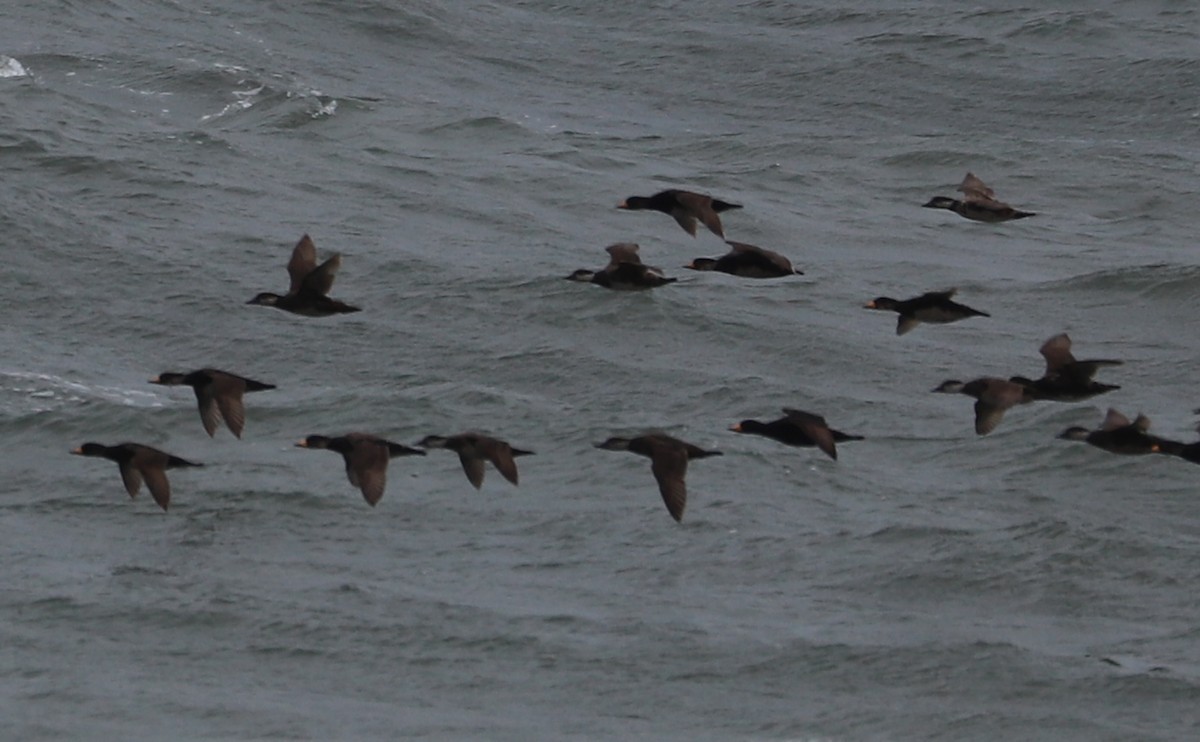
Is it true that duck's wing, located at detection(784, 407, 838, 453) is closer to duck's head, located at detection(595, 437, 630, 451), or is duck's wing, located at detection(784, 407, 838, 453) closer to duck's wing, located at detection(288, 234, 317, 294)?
duck's head, located at detection(595, 437, 630, 451)

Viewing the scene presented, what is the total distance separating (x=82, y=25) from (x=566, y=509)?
18.5 meters

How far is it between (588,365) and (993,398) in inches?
340

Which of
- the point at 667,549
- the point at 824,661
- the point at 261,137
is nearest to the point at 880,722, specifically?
the point at 824,661

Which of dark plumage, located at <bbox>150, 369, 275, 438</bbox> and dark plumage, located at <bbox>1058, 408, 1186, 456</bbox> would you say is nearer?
dark plumage, located at <bbox>150, 369, 275, 438</bbox>

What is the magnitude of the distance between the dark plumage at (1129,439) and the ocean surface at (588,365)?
1919 millimetres

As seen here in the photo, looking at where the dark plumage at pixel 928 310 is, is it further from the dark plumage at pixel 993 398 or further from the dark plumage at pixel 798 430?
the dark plumage at pixel 798 430

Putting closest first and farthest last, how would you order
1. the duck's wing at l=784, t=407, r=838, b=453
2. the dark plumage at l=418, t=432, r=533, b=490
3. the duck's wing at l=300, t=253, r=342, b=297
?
the dark plumage at l=418, t=432, r=533, b=490 < the duck's wing at l=784, t=407, r=838, b=453 < the duck's wing at l=300, t=253, r=342, b=297

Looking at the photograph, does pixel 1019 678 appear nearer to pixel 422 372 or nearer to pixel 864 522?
pixel 864 522

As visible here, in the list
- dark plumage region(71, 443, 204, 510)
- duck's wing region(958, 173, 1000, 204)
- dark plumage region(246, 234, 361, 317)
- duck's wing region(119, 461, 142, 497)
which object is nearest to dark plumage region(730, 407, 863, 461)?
duck's wing region(958, 173, 1000, 204)

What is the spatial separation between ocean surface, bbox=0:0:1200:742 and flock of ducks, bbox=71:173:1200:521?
1736 mm

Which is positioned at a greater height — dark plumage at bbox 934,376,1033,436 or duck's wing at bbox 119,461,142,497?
dark plumage at bbox 934,376,1033,436

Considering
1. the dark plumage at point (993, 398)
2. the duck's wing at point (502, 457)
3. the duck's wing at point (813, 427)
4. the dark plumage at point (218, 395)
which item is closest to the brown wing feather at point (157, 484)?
the dark plumage at point (218, 395)

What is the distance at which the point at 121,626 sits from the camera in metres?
24.4

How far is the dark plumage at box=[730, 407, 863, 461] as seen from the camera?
74.4 ft
